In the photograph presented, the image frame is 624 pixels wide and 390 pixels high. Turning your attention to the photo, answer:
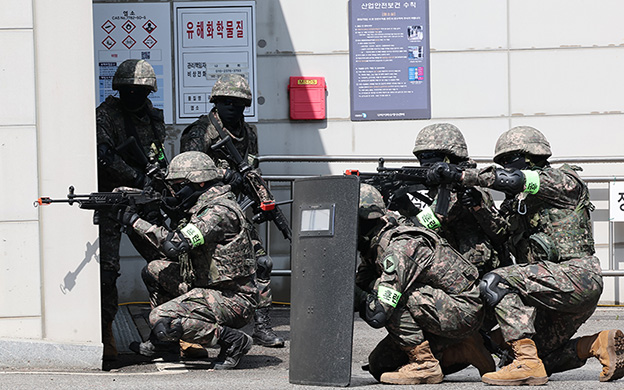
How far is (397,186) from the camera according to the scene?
271 inches

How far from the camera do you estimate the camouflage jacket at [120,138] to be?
7227mm

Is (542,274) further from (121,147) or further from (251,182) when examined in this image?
(121,147)

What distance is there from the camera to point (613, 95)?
934cm

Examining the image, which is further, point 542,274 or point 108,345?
point 108,345

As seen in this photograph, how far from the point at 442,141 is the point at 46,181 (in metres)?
2.76

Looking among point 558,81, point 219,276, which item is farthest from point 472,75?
point 219,276

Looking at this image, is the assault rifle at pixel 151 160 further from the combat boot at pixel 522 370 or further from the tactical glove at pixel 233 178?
the combat boot at pixel 522 370

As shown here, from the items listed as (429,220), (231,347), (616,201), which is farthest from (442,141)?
(616,201)

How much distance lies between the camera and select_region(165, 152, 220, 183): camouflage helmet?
6.62m

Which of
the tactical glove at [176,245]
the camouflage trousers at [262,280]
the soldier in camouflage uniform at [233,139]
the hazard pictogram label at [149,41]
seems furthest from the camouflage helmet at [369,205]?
the hazard pictogram label at [149,41]

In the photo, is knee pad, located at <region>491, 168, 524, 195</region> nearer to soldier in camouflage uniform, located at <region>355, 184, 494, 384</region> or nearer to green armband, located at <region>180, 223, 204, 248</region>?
soldier in camouflage uniform, located at <region>355, 184, 494, 384</region>

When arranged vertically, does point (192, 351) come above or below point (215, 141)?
below

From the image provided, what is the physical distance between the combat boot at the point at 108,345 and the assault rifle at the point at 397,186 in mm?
2126

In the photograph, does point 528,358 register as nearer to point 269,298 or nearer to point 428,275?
point 428,275
